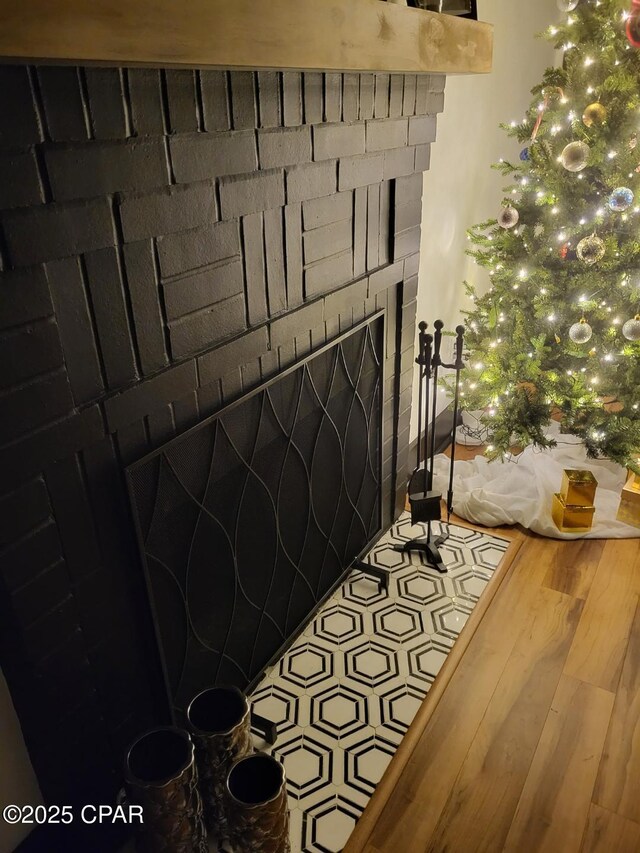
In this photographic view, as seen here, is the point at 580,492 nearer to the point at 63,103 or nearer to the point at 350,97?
the point at 350,97

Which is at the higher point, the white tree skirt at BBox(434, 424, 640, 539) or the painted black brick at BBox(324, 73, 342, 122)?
the painted black brick at BBox(324, 73, 342, 122)

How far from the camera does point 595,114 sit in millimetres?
1991

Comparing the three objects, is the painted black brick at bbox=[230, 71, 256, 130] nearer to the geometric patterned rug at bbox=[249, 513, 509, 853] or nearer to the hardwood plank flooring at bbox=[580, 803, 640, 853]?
the geometric patterned rug at bbox=[249, 513, 509, 853]

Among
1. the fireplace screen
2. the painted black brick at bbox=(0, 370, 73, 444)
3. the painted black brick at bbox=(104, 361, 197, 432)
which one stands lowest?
the fireplace screen

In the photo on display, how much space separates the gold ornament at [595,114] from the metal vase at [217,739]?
78.9 inches

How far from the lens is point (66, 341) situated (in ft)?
3.01

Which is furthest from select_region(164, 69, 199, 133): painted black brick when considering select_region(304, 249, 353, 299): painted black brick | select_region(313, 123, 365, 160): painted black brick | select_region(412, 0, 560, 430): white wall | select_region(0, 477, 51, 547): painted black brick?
select_region(412, 0, 560, 430): white wall

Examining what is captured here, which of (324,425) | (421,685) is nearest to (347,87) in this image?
(324,425)

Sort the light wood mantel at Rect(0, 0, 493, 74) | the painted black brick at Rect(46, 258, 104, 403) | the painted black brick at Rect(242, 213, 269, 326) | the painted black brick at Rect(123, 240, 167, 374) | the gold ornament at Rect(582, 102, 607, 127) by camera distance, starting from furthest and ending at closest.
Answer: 1. the gold ornament at Rect(582, 102, 607, 127)
2. the painted black brick at Rect(242, 213, 269, 326)
3. the painted black brick at Rect(123, 240, 167, 374)
4. the painted black brick at Rect(46, 258, 104, 403)
5. the light wood mantel at Rect(0, 0, 493, 74)

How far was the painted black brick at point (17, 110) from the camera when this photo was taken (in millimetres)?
749

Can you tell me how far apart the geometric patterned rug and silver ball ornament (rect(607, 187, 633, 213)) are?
3.97 feet

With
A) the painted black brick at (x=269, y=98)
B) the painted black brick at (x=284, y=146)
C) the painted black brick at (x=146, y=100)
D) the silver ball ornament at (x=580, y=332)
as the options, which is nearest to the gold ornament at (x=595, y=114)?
the silver ball ornament at (x=580, y=332)

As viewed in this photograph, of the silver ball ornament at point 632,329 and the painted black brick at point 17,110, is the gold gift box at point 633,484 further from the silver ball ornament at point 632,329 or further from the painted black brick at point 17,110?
the painted black brick at point 17,110

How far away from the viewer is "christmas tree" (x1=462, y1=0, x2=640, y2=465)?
2.01m
